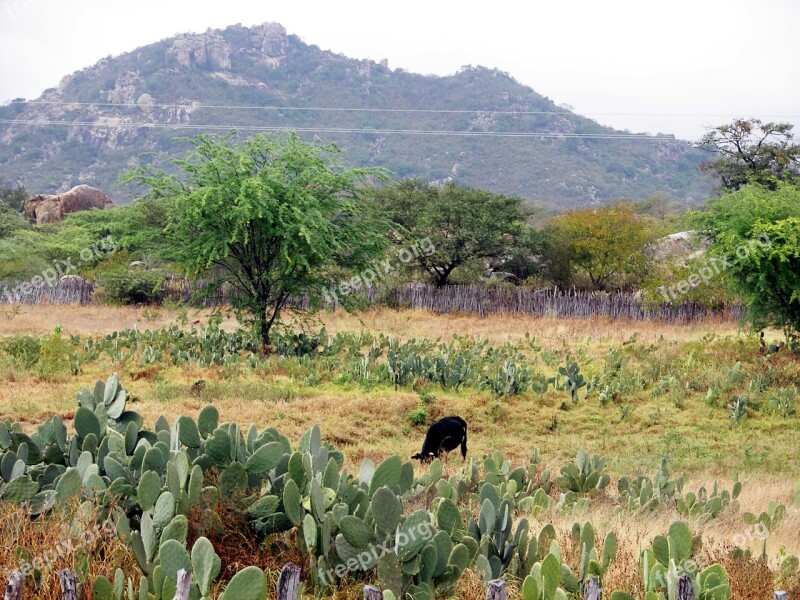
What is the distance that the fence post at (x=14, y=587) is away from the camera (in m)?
3.16

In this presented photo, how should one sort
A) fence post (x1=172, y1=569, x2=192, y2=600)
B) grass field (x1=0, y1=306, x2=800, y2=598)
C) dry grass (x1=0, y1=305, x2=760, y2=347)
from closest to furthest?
fence post (x1=172, y1=569, x2=192, y2=600) → grass field (x1=0, y1=306, x2=800, y2=598) → dry grass (x1=0, y1=305, x2=760, y2=347)

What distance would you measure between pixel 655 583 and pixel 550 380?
952 cm

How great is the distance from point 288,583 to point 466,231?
94.6ft

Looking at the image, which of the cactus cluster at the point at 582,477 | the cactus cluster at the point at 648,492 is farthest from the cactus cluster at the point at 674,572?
the cactus cluster at the point at 582,477

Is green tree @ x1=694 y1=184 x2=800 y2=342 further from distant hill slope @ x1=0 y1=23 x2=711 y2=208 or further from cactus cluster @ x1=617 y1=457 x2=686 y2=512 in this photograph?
distant hill slope @ x1=0 y1=23 x2=711 y2=208

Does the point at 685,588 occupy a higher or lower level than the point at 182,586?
lower

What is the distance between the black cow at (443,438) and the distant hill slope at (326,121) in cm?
6398

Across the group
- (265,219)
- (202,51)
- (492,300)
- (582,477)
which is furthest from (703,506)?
(202,51)

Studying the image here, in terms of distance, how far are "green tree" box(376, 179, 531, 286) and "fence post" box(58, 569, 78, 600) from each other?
2783 centimetres

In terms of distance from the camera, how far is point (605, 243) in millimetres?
32531

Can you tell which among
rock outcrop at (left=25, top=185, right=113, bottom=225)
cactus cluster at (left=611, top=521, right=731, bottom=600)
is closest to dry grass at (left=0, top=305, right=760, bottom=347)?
cactus cluster at (left=611, top=521, right=731, bottom=600)

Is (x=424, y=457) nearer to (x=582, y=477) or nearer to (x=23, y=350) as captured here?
(x=582, y=477)

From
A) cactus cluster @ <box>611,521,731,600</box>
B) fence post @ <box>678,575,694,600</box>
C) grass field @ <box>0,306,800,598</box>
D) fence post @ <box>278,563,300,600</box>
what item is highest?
fence post @ <box>278,563,300,600</box>

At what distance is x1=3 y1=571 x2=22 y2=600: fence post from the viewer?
3158mm
